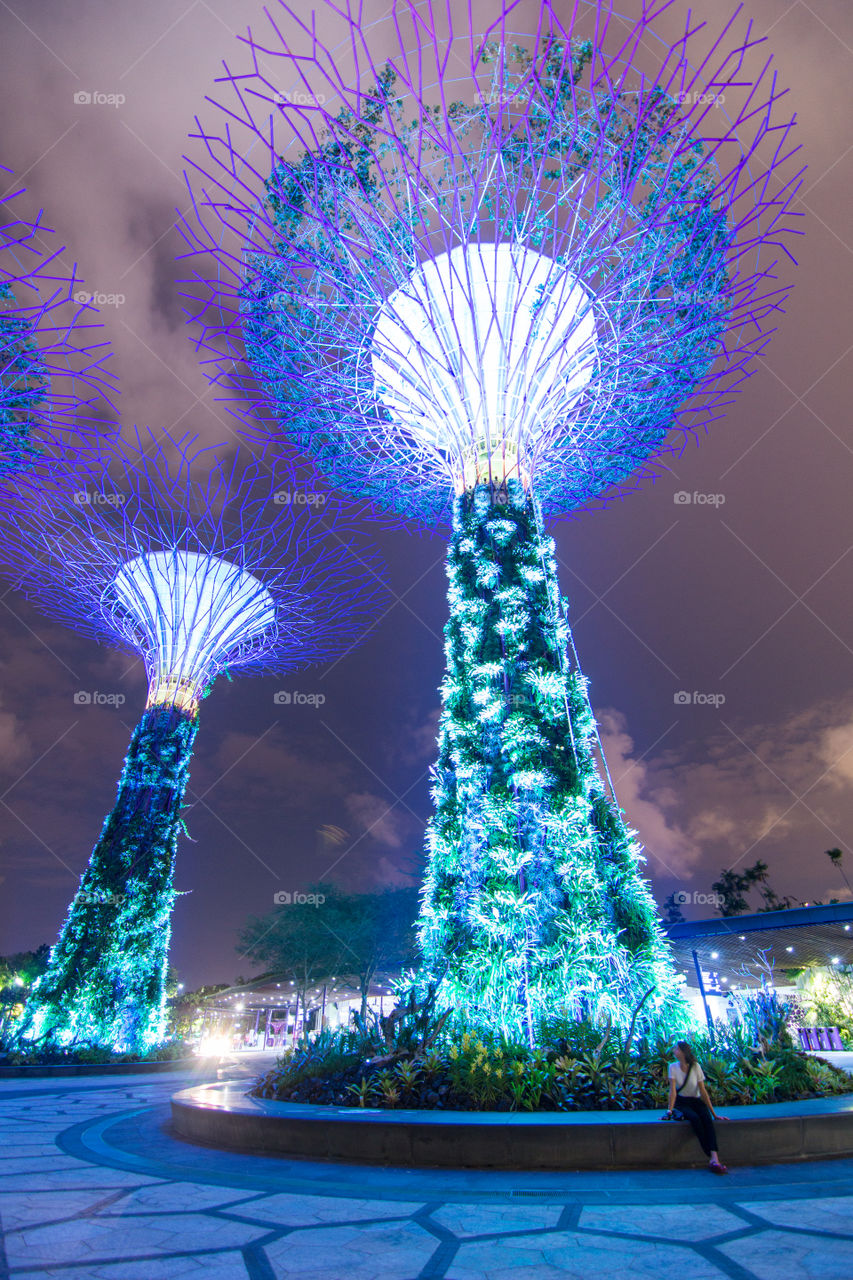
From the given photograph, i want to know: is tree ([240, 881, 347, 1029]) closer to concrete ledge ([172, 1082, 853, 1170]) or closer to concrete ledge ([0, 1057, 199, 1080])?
concrete ledge ([0, 1057, 199, 1080])

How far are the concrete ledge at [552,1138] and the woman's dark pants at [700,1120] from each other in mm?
107

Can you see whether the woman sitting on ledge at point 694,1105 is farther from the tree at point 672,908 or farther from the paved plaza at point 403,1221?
the tree at point 672,908

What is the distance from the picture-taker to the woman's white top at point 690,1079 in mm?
5695

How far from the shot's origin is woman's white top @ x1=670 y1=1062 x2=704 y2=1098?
18.7ft

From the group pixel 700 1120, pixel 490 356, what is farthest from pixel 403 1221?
pixel 490 356

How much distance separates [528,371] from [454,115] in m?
4.38

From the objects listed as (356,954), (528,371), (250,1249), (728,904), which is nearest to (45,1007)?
(250,1249)

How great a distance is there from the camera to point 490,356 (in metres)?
13.8

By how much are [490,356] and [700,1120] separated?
12.8m

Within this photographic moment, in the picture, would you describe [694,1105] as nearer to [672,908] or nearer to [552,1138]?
[552,1138]

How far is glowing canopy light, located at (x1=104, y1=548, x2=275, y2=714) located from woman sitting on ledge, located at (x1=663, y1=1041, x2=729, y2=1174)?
17521mm

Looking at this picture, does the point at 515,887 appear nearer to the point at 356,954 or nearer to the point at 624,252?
the point at 624,252

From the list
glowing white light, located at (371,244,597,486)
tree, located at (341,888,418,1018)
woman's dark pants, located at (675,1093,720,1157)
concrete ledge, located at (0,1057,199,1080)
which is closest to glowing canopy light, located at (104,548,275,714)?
glowing white light, located at (371,244,597,486)

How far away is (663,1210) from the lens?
440 cm
